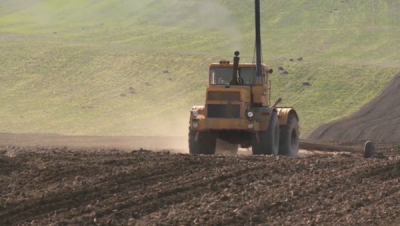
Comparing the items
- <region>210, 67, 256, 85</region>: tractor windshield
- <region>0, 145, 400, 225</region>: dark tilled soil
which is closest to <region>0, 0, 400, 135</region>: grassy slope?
<region>210, 67, 256, 85</region>: tractor windshield

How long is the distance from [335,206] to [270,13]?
214 feet

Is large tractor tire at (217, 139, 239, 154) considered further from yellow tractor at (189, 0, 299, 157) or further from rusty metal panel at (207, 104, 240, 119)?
rusty metal panel at (207, 104, 240, 119)

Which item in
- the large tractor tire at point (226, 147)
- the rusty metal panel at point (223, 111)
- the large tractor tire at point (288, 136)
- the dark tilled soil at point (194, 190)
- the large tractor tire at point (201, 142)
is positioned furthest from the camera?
the large tractor tire at point (226, 147)

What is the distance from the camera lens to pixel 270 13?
78.0 meters

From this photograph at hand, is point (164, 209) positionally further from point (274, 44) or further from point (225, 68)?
point (274, 44)

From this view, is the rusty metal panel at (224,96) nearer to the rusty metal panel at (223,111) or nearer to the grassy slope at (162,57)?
the rusty metal panel at (223,111)

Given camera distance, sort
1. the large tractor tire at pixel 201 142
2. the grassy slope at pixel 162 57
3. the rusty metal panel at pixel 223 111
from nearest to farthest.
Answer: the rusty metal panel at pixel 223 111, the large tractor tire at pixel 201 142, the grassy slope at pixel 162 57

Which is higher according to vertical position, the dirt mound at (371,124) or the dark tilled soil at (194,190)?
the dirt mound at (371,124)

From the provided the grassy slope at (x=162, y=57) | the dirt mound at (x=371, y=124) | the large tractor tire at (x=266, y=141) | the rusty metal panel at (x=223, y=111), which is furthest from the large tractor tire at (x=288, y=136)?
the dirt mound at (x=371, y=124)

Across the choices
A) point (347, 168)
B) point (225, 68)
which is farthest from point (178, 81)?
point (347, 168)

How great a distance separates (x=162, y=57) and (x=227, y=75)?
37.2m

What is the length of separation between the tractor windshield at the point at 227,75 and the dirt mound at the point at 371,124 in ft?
51.3

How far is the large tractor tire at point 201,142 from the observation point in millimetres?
22750

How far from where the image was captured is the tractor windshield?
23.4 m
